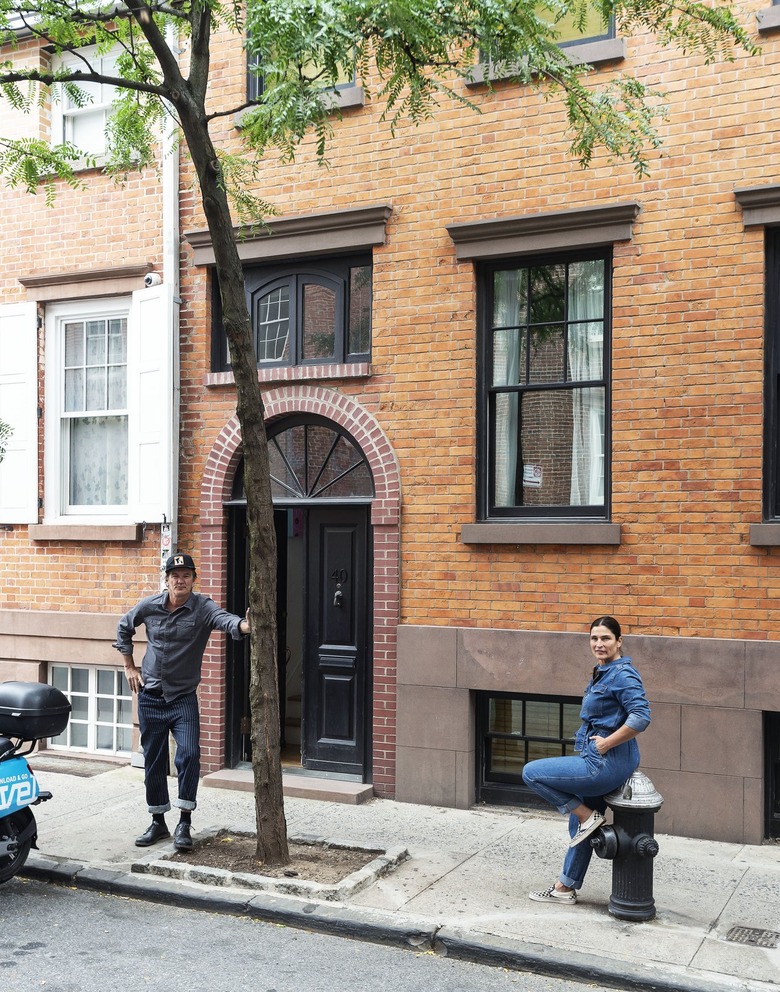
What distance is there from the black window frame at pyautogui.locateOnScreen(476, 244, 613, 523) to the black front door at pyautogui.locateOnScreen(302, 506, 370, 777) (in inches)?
45.2

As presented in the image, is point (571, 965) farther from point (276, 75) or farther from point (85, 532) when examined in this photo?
point (85, 532)

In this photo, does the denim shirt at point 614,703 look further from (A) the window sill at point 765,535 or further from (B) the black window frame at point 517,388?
(B) the black window frame at point 517,388

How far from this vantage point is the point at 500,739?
28.2ft

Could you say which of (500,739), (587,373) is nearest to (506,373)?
(587,373)

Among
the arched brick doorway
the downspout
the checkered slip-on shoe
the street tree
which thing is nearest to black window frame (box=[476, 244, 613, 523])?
the arched brick doorway

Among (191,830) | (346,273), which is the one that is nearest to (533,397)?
(346,273)

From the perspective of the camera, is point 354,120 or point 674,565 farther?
point 354,120

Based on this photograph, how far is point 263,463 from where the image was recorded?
6.89 m

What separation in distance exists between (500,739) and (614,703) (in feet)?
9.08

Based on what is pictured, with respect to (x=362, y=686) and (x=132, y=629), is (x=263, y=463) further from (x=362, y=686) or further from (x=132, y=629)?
(x=362, y=686)

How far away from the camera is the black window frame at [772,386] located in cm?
764

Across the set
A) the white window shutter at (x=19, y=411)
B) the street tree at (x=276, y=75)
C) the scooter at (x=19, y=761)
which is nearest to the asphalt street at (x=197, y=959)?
the scooter at (x=19, y=761)

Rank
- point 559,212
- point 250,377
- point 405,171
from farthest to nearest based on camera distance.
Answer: point 405,171, point 559,212, point 250,377

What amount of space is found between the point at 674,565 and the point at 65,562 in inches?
227
